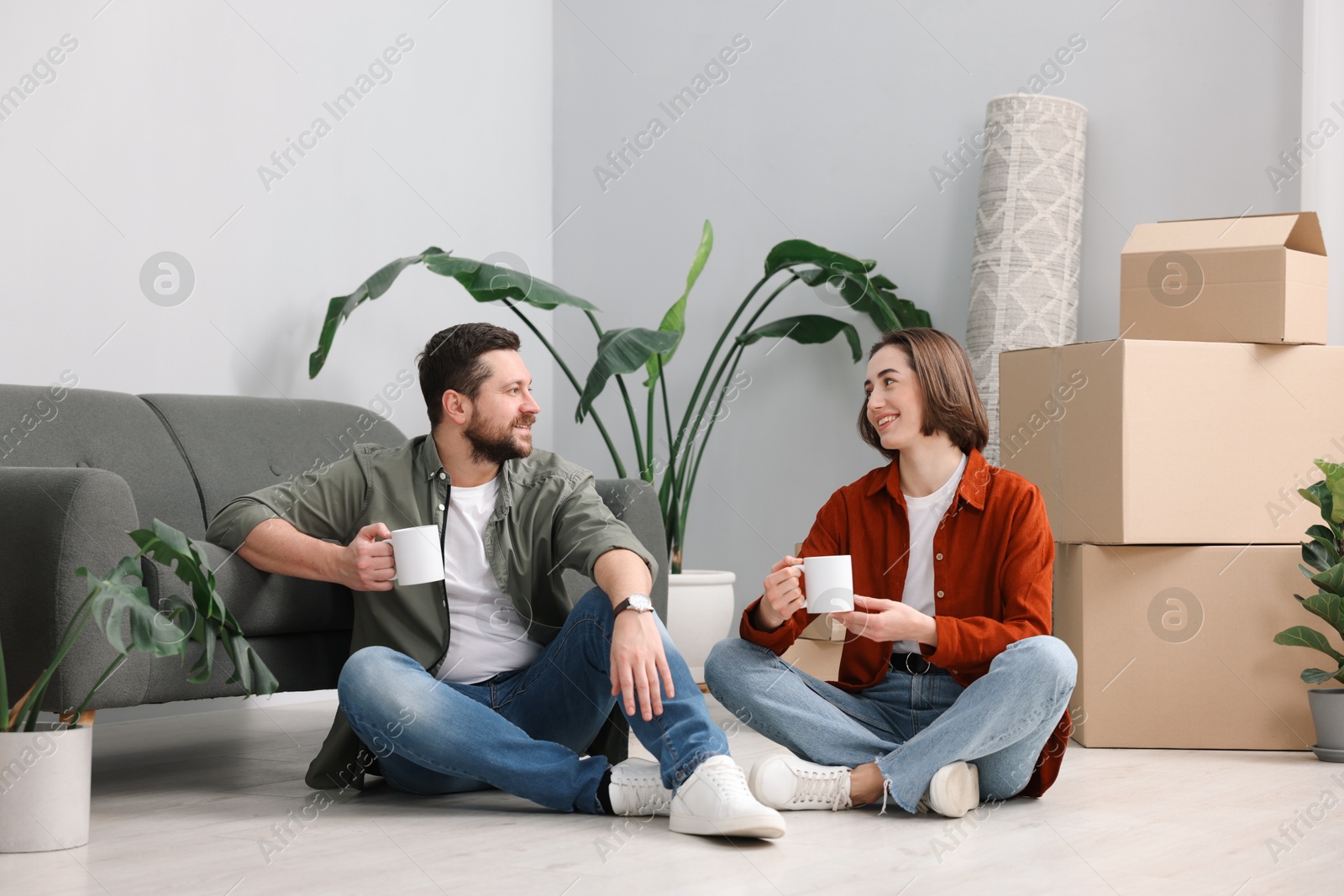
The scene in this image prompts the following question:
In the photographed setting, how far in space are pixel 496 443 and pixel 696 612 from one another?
1441 mm

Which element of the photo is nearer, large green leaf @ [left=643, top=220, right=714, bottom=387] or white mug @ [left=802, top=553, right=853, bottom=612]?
white mug @ [left=802, top=553, right=853, bottom=612]

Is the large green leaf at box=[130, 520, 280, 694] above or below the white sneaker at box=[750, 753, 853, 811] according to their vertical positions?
above

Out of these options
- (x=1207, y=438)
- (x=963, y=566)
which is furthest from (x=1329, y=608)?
(x=963, y=566)

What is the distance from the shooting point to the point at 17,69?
260 centimetres

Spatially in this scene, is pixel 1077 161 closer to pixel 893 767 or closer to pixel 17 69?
pixel 893 767

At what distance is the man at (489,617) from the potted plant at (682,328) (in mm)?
965

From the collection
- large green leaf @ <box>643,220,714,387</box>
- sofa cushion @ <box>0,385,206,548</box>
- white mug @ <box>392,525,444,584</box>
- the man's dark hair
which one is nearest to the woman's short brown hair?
the man's dark hair

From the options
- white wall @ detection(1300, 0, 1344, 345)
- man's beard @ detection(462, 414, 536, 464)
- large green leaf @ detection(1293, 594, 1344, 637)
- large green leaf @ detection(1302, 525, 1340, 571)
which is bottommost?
large green leaf @ detection(1293, 594, 1344, 637)

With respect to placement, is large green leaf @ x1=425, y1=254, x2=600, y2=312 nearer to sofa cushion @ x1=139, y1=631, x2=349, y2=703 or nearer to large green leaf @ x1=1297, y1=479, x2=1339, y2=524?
sofa cushion @ x1=139, y1=631, x2=349, y2=703

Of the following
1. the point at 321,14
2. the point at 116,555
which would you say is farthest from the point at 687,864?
the point at 321,14

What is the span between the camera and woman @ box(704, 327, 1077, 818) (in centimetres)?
175

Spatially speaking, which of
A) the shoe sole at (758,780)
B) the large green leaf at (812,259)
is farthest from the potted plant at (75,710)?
the large green leaf at (812,259)

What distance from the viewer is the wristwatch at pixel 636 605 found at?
1685 mm

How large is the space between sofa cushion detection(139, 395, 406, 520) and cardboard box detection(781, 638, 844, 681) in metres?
1.09
